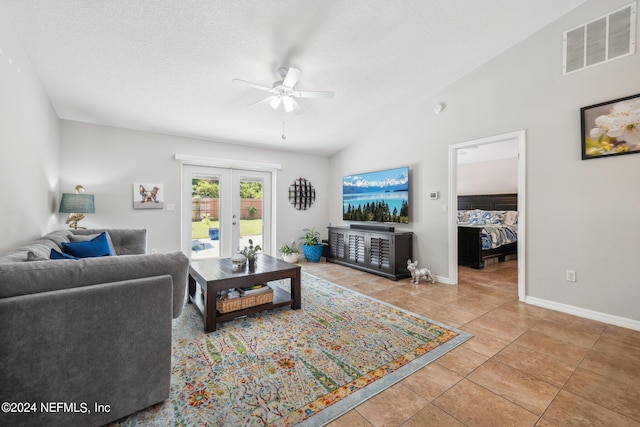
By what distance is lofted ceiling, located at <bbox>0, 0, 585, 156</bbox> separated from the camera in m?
2.32

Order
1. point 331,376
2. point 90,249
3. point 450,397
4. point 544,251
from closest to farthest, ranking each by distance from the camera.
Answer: point 450,397 < point 331,376 < point 90,249 < point 544,251

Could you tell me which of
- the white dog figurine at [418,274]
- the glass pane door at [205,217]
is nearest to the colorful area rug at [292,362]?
the white dog figurine at [418,274]

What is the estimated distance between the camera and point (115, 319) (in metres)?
1.33

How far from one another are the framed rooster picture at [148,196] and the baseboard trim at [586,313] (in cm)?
541

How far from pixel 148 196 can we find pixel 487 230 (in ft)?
19.6

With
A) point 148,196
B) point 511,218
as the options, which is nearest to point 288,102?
point 148,196

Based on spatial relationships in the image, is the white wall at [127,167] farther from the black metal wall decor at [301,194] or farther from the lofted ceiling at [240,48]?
the black metal wall decor at [301,194]

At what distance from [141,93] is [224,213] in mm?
2378

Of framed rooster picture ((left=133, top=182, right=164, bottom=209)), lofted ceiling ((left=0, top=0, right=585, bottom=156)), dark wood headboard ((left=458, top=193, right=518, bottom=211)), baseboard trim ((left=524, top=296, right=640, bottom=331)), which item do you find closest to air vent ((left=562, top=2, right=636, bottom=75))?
lofted ceiling ((left=0, top=0, right=585, bottom=156))

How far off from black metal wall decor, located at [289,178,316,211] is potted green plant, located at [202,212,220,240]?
165 cm

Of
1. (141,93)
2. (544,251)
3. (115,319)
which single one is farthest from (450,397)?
(141,93)

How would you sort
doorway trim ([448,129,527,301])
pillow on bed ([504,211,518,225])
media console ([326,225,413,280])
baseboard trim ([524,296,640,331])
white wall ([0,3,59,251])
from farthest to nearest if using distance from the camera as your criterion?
pillow on bed ([504,211,518,225]) < media console ([326,225,413,280]) < doorway trim ([448,129,527,301]) < baseboard trim ([524,296,640,331]) < white wall ([0,3,59,251])

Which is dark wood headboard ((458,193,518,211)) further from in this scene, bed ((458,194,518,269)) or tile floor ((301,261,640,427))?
tile floor ((301,261,640,427))

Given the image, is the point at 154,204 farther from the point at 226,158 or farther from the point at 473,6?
the point at 473,6
